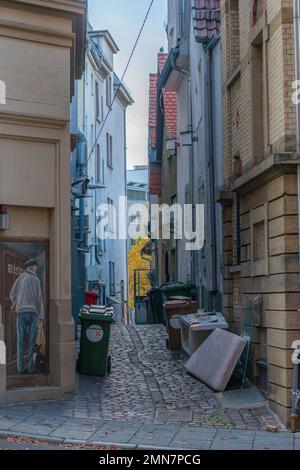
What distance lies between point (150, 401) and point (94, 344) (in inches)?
84.4

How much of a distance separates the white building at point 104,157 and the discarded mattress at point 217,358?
13.1 metres

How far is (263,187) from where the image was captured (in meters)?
11.8

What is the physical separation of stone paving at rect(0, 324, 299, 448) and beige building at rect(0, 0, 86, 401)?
0.69 meters

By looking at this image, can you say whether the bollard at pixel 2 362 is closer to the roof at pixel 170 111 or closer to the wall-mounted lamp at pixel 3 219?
the wall-mounted lamp at pixel 3 219

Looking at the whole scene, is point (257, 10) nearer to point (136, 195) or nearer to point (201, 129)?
point (201, 129)

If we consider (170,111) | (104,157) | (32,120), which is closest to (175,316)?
(32,120)

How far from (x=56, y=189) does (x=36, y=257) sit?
1.12 meters

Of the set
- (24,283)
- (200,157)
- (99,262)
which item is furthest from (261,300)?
(99,262)

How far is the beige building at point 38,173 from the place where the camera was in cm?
1205

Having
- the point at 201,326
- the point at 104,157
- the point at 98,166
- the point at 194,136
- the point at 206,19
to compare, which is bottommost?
the point at 201,326

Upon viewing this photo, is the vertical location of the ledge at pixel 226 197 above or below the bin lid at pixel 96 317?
above

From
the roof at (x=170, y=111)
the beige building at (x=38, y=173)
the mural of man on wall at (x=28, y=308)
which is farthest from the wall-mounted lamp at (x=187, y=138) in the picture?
the mural of man on wall at (x=28, y=308)

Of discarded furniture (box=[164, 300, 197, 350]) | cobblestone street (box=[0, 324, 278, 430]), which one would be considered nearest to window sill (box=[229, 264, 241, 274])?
cobblestone street (box=[0, 324, 278, 430])

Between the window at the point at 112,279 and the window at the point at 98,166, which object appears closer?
the window at the point at 98,166
